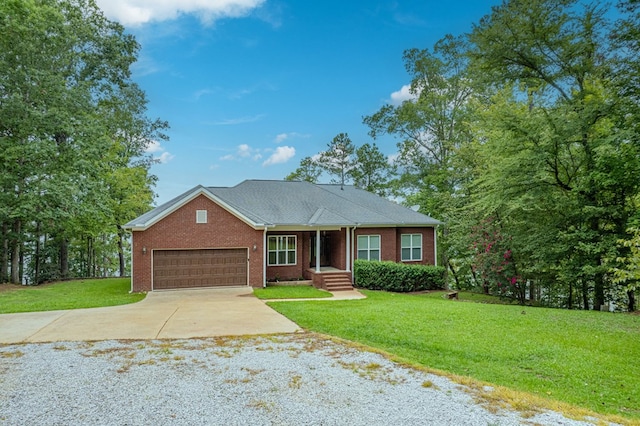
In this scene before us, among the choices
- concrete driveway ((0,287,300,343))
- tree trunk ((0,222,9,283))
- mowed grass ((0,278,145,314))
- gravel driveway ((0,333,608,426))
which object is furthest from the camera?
tree trunk ((0,222,9,283))

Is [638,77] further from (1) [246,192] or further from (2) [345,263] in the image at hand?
(1) [246,192]

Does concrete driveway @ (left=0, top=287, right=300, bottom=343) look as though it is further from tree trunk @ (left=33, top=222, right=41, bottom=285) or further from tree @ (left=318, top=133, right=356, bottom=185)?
tree @ (left=318, top=133, right=356, bottom=185)

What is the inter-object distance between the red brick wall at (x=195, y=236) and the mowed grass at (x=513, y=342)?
515 centimetres

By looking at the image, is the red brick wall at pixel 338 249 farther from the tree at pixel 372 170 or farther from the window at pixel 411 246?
the tree at pixel 372 170

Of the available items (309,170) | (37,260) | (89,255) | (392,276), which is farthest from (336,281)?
(89,255)

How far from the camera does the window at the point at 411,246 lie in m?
21.5

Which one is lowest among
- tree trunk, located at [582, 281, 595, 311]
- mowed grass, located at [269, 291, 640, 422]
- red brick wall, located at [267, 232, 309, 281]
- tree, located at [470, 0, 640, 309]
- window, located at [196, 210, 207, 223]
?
tree trunk, located at [582, 281, 595, 311]

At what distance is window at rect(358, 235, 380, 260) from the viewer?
20.6 metres

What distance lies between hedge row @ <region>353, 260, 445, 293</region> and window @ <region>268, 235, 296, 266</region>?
10.5 ft

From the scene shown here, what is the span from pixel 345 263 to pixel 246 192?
6.96 metres

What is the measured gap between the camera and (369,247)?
818 inches

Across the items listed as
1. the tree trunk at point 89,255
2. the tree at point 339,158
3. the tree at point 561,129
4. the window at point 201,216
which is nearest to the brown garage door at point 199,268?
the window at point 201,216

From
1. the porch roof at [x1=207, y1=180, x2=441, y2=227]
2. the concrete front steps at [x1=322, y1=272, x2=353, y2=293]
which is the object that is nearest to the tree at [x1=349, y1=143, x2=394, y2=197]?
the porch roof at [x1=207, y1=180, x2=441, y2=227]

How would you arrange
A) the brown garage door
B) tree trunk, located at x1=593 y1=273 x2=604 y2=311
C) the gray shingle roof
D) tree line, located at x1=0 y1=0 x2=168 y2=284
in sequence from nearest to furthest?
tree trunk, located at x1=593 y1=273 x2=604 y2=311 < the brown garage door < tree line, located at x1=0 y1=0 x2=168 y2=284 < the gray shingle roof
